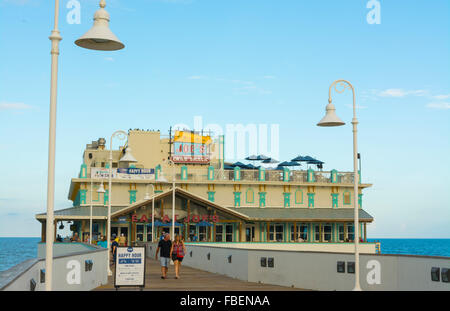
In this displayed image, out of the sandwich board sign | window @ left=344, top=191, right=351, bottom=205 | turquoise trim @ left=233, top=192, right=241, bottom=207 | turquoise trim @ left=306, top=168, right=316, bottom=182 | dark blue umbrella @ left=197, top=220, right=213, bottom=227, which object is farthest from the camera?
window @ left=344, top=191, right=351, bottom=205

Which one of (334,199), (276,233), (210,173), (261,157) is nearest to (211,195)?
(210,173)

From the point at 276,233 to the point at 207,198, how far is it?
7.61 meters

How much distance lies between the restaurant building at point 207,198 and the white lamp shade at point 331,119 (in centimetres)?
3869

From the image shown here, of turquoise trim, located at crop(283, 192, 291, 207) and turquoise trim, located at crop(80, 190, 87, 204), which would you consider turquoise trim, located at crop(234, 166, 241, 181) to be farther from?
turquoise trim, located at crop(80, 190, 87, 204)

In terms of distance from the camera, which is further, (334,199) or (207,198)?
(334,199)

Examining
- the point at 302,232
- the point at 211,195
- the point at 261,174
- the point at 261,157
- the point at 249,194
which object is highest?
the point at 261,157

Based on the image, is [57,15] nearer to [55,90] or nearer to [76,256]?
Result: [55,90]

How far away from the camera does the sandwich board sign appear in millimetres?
18531

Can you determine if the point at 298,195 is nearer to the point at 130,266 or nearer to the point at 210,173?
the point at 210,173

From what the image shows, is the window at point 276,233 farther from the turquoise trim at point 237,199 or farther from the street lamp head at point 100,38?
the street lamp head at point 100,38

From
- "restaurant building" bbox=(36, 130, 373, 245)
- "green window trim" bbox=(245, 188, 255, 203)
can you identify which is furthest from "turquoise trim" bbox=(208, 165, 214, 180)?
"green window trim" bbox=(245, 188, 255, 203)

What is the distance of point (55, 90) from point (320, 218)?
178ft

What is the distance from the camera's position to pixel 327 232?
66.2m
